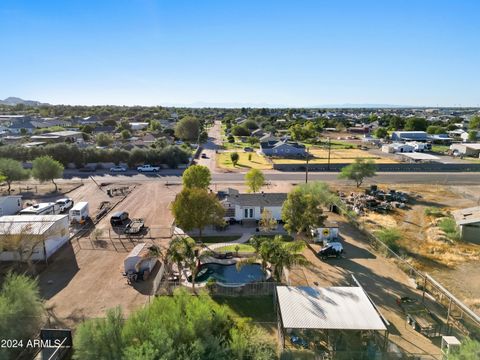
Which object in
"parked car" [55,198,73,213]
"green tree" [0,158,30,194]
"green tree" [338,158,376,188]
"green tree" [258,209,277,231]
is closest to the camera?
"green tree" [258,209,277,231]

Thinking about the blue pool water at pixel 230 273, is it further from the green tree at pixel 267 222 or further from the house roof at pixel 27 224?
the house roof at pixel 27 224

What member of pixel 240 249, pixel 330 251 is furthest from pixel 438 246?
pixel 240 249

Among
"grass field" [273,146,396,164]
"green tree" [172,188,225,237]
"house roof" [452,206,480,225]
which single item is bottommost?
"grass field" [273,146,396,164]

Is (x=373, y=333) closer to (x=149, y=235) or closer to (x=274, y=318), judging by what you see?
(x=274, y=318)

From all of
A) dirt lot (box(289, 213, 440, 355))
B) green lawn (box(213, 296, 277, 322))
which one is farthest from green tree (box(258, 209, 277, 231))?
green lawn (box(213, 296, 277, 322))

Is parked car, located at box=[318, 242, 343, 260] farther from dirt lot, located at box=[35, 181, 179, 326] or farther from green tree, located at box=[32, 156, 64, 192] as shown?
green tree, located at box=[32, 156, 64, 192]

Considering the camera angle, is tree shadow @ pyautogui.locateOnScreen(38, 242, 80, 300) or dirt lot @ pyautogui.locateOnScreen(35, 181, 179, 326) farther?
tree shadow @ pyautogui.locateOnScreen(38, 242, 80, 300)
